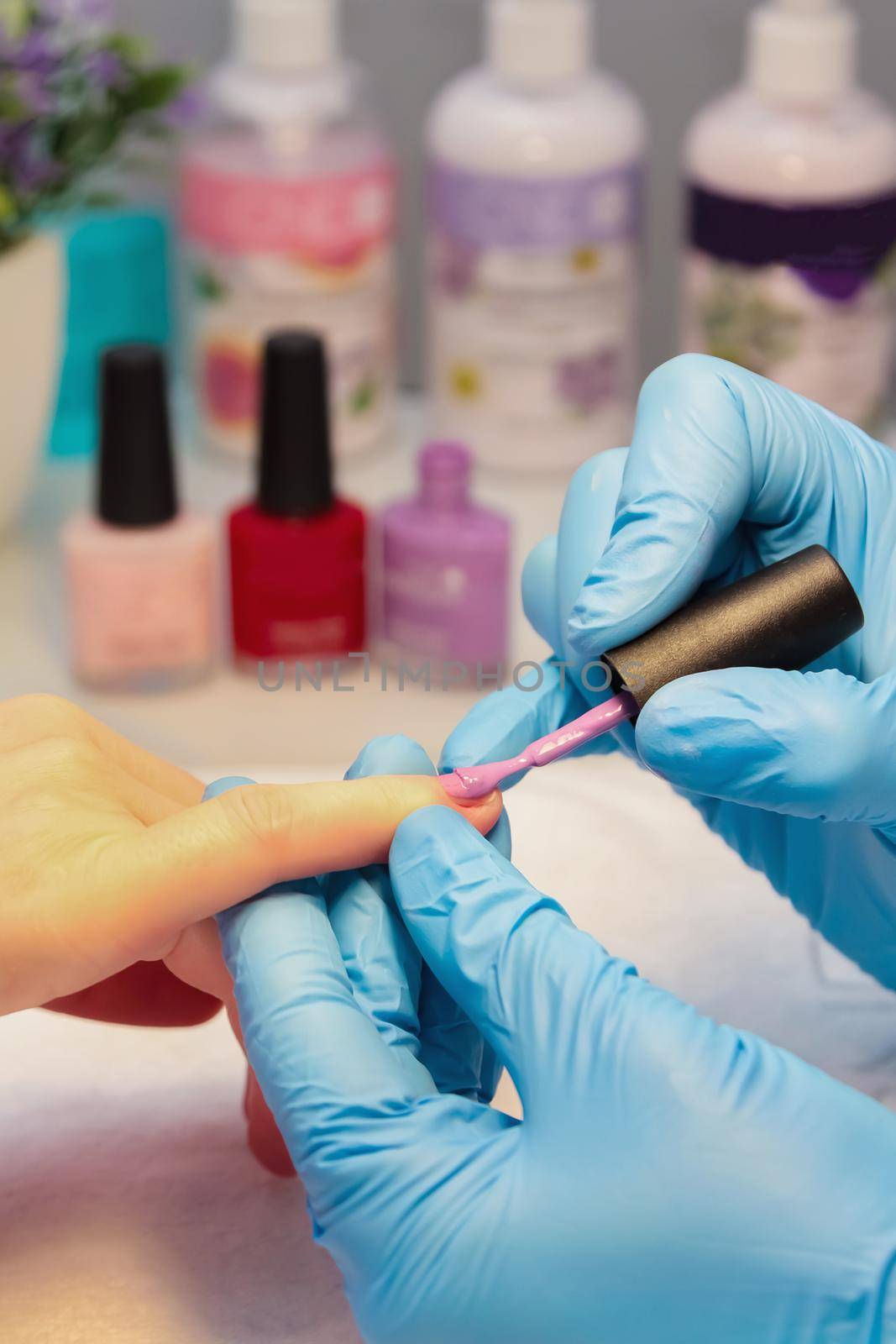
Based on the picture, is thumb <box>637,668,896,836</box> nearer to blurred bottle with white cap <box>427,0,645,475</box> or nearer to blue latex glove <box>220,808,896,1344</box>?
blue latex glove <box>220,808,896,1344</box>

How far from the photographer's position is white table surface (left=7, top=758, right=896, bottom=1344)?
55 cm

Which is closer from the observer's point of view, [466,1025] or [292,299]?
[466,1025]

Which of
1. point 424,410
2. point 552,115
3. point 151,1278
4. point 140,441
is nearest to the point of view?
point 151,1278

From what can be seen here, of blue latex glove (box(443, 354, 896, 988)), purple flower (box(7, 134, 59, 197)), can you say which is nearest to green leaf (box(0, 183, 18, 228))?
purple flower (box(7, 134, 59, 197))

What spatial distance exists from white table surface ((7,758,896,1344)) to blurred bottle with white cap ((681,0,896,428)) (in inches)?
15.4

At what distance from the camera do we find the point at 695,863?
784 millimetres

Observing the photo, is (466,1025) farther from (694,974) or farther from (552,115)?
(552,115)

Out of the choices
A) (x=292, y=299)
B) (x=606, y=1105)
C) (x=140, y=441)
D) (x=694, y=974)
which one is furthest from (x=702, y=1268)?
(x=292, y=299)

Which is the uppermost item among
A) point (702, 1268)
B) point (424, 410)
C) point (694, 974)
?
point (702, 1268)

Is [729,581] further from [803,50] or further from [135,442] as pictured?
[803,50]

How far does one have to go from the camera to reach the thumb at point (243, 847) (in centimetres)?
51

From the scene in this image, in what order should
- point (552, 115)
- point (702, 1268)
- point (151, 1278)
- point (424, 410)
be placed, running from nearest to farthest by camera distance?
point (702, 1268) → point (151, 1278) → point (552, 115) → point (424, 410)

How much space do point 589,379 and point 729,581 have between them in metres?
0.48

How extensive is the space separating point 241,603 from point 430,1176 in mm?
573
